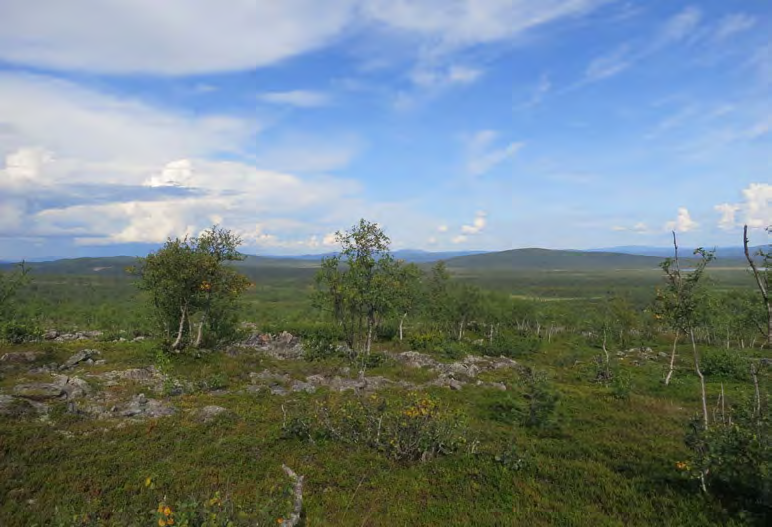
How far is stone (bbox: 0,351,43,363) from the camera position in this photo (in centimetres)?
3200

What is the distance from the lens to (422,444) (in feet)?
57.5

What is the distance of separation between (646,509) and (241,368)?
3288cm

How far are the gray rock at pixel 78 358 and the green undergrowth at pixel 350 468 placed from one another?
633cm

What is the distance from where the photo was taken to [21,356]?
33.0 metres

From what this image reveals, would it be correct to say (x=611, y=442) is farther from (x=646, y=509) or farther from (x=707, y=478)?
(x=646, y=509)

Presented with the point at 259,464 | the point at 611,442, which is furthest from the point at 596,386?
the point at 259,464

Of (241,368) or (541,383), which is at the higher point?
(541,383)

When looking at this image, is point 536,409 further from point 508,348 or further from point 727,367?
point 508,348

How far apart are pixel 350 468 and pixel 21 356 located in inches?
1400

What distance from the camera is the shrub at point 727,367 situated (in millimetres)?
42156

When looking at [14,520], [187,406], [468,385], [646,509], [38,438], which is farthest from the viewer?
[468,385]

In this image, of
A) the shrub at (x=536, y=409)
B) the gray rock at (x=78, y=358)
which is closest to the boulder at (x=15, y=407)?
the gray rock at (x=78, y=358)

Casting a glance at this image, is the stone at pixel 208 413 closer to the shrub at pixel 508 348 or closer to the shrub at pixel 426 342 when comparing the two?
the shrub at pixel 426 342

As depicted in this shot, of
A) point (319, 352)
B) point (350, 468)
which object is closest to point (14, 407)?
point (350, 468)
